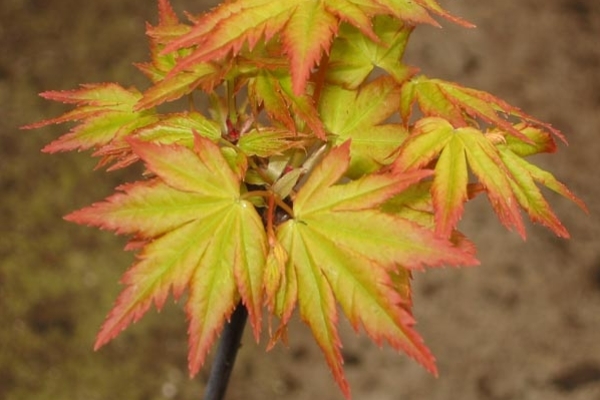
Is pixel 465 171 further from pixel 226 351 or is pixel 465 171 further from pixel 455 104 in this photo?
pixel 226 351

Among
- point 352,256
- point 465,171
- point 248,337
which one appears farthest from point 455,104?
point 248,337

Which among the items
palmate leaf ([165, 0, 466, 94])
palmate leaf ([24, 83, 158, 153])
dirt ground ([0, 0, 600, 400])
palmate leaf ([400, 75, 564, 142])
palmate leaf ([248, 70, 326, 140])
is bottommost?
dirt ground ([0, 0, 600, 400])

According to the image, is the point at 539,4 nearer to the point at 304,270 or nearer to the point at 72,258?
the point at 72,258

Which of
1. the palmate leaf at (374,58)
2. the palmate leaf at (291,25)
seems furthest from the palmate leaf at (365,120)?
the palmate leaf at (291,25)

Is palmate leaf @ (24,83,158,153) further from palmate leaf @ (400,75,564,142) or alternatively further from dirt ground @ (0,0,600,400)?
dirt ground @ (0,0,600,400)

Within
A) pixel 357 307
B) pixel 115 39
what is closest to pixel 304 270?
pixel 357 307

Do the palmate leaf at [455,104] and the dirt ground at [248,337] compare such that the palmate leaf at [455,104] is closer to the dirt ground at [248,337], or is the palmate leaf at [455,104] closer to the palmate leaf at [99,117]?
the palmate leaf at [99,117]

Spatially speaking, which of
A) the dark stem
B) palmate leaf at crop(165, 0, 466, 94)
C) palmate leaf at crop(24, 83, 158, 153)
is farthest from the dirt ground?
palmate leaf at crop(165, 0, 466, 94)
